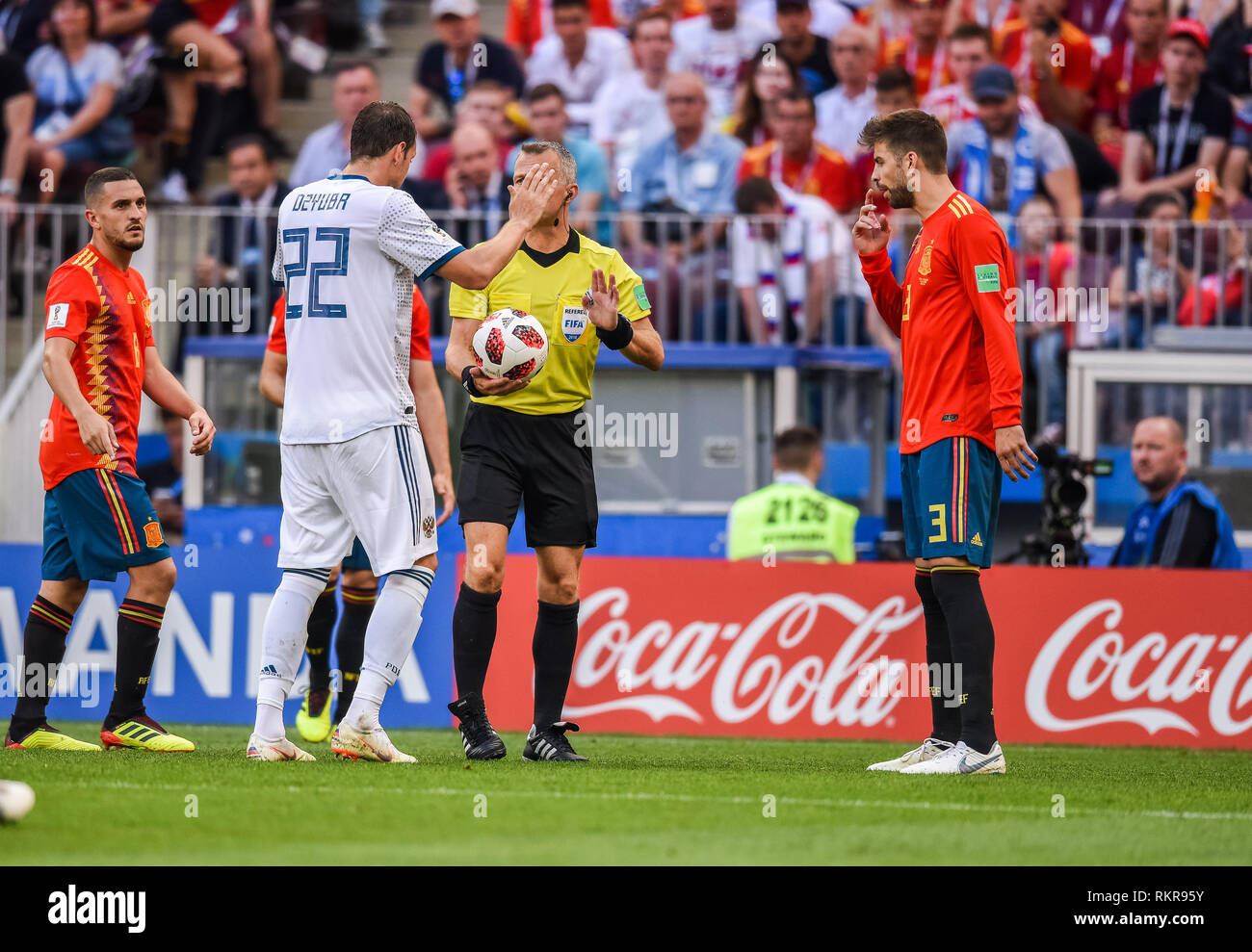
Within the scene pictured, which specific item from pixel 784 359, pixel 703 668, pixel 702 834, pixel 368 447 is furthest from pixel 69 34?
pixel 702 834

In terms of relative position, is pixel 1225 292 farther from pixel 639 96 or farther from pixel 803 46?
pixel 639 96

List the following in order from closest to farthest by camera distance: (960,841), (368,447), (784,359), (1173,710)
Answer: (960,841)
(368,447)
(1173,710)
(784,359)

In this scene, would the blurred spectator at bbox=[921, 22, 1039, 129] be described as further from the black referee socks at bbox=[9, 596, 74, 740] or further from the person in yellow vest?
the black referee socks at bbox=[9, 596, 74, 740]

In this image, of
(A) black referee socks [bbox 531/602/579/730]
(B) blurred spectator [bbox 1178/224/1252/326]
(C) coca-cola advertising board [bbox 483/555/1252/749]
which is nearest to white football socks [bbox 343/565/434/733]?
(A) black referee socks [bbox 531/602/579/730]

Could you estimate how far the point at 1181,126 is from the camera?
14.0 meters

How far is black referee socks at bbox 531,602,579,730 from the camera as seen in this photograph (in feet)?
22.8

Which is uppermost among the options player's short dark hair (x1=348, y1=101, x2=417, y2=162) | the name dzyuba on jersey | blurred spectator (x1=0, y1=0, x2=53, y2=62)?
blurred spectator (x1=0, y1=0, x2=53, y2=62)

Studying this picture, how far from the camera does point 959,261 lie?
663 centimetres

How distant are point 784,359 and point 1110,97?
4832 mm

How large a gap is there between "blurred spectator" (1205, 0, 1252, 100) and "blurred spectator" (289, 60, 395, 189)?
6.64 m

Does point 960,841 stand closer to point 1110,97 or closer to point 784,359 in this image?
point 784,359

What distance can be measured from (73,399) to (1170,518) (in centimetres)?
626

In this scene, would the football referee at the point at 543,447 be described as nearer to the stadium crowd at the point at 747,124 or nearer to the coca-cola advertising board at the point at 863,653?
the coca-cola advertising board at the point at 863,653

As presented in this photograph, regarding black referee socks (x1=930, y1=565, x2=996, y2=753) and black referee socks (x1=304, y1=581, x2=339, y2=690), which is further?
black referee socks (x1=304, y1=581, x2=339, y2=690)
